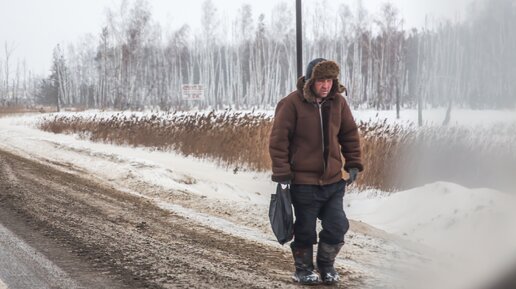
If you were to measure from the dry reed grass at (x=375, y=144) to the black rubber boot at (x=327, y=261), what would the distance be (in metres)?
0.68

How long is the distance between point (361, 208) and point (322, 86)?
4.51 meters

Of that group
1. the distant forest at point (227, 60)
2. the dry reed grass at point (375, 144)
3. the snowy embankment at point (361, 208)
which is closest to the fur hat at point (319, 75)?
the dry reed grass at point (375, 144)

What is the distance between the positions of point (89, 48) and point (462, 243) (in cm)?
8940

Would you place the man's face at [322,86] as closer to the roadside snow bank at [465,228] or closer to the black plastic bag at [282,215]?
the black plastic bag at [282,215]

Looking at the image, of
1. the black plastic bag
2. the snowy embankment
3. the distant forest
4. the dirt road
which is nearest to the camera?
the snowy embankment

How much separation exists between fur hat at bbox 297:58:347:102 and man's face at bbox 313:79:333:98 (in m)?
0.02

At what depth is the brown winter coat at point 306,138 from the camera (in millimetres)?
4008

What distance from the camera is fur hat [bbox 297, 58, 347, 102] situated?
395 centimetres

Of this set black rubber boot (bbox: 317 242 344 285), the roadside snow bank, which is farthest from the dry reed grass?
black rubber boot (bbox: 317 242 344 285)

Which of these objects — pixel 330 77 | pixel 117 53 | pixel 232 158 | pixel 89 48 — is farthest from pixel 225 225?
pixel 89 48

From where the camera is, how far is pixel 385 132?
1019cm

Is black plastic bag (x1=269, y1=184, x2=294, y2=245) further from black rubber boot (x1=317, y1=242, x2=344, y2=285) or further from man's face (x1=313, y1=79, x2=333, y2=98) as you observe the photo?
man's face (x1=313, y1=79, x2=333, y2=98)

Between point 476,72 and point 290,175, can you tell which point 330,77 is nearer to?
point 290,175

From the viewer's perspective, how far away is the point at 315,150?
159 inches
